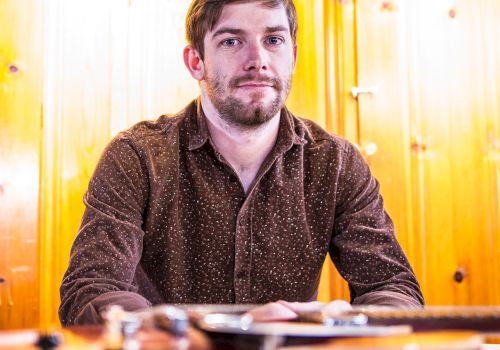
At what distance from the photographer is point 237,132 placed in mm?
1693

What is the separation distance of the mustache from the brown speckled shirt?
12 cm

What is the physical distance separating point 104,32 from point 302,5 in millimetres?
735

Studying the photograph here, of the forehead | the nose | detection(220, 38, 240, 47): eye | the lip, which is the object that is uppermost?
the forehead

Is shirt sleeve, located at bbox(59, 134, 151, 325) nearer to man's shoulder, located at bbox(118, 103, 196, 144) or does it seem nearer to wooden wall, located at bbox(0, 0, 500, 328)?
man's shoulder, located at bbox(118, 103, 196, 144)

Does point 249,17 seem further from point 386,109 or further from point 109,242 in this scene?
point 386,109

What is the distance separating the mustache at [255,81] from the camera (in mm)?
1659

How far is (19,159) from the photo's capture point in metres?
2.20

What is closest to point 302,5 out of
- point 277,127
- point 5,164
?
point 277,127

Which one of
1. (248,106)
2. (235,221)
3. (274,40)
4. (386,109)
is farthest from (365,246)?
(386,109)

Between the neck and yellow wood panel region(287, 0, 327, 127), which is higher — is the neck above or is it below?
below

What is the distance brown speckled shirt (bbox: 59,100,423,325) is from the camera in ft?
5.15

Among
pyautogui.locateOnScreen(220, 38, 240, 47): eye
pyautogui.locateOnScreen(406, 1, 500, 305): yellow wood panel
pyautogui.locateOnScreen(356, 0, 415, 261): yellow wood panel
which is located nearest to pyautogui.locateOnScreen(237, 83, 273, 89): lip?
pyautogui.locateOnScreen(220, 38, 240, 47): eye

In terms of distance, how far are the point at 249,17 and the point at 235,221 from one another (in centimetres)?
48

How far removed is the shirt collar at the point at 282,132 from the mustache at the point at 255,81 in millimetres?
109
